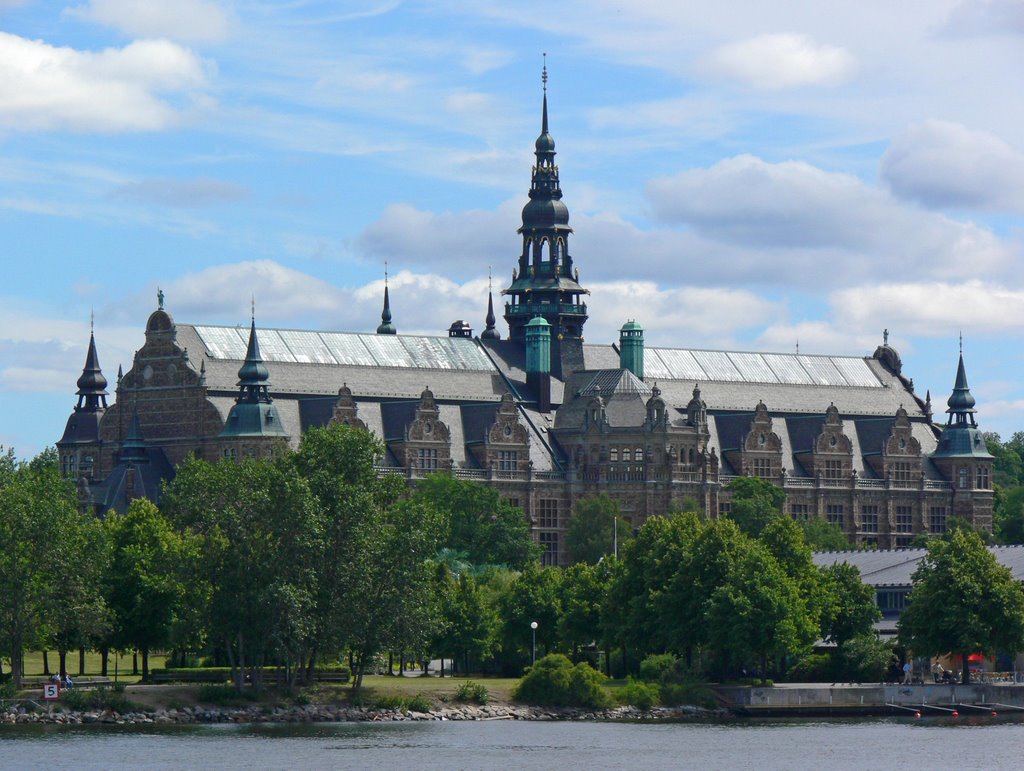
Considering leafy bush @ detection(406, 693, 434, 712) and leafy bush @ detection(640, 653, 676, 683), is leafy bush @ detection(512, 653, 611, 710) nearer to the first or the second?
leafy bush @ detection(640, 653, 676, 683)

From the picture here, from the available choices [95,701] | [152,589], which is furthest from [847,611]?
[95,701]

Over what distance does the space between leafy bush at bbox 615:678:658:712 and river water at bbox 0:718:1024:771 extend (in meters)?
6.13

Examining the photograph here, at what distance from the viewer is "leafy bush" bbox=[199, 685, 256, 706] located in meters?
148

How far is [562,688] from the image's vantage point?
154 m

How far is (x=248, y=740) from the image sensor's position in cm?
13488

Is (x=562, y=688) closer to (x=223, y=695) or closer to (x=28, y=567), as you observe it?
(x=223, y=695)

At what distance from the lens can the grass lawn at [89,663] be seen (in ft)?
547

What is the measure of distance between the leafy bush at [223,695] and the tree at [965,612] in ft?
114

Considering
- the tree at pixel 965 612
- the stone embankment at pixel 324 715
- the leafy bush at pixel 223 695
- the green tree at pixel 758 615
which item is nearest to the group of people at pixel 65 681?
the stone embankment at pixel 324 715

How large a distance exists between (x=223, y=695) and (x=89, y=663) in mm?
31582

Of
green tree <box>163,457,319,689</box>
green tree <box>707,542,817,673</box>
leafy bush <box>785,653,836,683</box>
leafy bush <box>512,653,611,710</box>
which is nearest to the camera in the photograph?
green tree <box>163,457,319,689</box>

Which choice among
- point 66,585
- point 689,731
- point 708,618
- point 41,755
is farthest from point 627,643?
point 41,755

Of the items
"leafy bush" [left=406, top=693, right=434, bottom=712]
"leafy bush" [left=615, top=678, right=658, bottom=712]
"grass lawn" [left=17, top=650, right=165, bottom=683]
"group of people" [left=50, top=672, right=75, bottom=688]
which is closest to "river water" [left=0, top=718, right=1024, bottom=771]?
"leafy bush" [left=406, top=693, right=434, bottom=712]

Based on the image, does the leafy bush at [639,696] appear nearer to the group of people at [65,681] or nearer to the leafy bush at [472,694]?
the leafy bush at [472,694]
